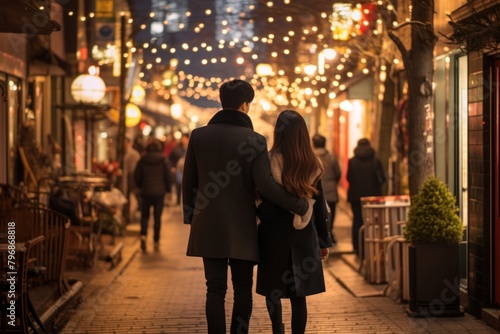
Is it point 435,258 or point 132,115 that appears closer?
point 435,258

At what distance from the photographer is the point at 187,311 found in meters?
10.8

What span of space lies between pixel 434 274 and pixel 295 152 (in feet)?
10.3

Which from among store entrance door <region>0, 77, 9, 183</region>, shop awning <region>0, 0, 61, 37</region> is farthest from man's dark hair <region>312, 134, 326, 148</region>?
shop awning <region>0, 0, 61, 37</region>

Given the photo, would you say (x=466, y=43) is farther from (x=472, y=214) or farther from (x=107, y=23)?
(x=107, y=23)

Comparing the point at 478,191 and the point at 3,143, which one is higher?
the point at 3,143

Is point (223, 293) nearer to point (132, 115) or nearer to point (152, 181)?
point (152, 181)

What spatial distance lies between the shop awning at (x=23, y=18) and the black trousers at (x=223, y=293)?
3.51 meters

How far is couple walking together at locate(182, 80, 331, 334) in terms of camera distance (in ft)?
23.6

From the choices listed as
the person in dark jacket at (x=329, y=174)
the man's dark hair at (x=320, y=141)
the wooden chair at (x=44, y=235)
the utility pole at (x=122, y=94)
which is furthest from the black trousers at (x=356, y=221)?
the utility pole at (x=122, y=94)

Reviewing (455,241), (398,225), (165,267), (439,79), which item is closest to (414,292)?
(455,241)

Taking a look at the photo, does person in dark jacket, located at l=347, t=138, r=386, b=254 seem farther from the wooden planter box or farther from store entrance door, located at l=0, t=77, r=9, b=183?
the wooden planter box

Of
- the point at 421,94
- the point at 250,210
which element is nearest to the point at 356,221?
the point at 421,94

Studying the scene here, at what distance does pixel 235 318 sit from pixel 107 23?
19.5 metres

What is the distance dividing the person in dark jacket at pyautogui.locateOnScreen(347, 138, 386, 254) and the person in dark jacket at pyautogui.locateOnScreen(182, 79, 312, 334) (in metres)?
8.95
